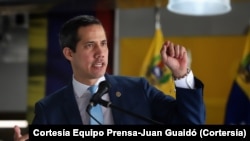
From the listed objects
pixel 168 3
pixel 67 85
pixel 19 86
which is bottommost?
pixel 19 86

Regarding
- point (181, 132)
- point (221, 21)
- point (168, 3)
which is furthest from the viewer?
point (221, 21)

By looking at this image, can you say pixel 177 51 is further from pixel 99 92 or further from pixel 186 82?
pixel 99 92

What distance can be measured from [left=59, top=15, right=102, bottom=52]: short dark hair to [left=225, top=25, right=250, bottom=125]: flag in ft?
2.72

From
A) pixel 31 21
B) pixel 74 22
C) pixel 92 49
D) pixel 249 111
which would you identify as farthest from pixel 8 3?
pixel 249 111

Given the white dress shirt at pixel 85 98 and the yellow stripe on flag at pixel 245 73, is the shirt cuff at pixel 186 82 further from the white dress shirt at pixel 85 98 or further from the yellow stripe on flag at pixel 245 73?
the yellow stripe on flag at pixel 245 73

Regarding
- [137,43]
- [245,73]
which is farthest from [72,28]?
[245,73]

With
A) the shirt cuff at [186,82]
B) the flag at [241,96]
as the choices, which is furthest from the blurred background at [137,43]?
the shirt cuff at [186,82]

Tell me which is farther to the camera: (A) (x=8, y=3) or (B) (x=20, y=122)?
(A) (x=8, y=3)

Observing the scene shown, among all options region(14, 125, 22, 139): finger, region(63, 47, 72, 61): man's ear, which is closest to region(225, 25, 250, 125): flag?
region(63, 47, 72, 61): man's ear

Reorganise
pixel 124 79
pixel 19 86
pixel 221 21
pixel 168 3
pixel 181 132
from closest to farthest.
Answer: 1. pixel 181 132
2. pixel 124 79
3. pixel 168 3
4. pixel 221 21
5. pixel 19 86

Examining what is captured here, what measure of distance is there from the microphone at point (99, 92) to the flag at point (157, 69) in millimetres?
176

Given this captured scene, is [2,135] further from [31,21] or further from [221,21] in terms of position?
[221,21]

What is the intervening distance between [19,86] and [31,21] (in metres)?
1.26

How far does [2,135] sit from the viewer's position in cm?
144
